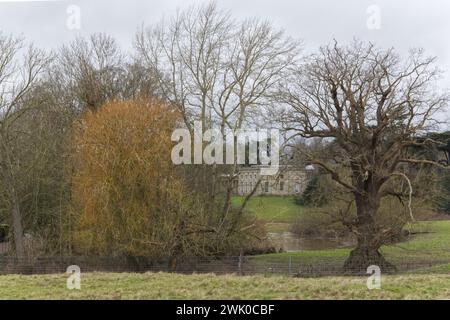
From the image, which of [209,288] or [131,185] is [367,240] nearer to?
[131,185]

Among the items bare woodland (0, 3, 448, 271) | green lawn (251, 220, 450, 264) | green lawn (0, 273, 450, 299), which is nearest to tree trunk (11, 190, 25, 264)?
bare woodland (0, 3, 448, 271)

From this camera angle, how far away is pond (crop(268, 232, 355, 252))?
3369 cm

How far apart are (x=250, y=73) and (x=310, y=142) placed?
738cm

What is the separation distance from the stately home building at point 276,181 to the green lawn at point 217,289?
12.2 meters

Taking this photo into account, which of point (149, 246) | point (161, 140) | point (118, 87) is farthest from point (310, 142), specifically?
point (118, 87)

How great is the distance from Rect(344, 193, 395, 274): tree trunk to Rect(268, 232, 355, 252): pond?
1110cm

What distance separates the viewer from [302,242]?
1441 inches

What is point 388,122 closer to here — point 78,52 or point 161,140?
point 161,140

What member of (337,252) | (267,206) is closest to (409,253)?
(337,252)

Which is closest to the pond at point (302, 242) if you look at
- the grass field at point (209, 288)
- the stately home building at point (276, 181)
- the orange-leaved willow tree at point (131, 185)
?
the stately home building at point (276, 181)

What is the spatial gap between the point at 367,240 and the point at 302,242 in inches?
613

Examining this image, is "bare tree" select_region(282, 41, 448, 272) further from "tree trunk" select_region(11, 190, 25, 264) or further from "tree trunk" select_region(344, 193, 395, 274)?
"tree trunk" select_region(11, 190, 25, 264)

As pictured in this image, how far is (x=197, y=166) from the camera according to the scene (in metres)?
25.2

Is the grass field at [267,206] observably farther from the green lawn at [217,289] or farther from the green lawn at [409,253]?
the green lawn at [217,289]
